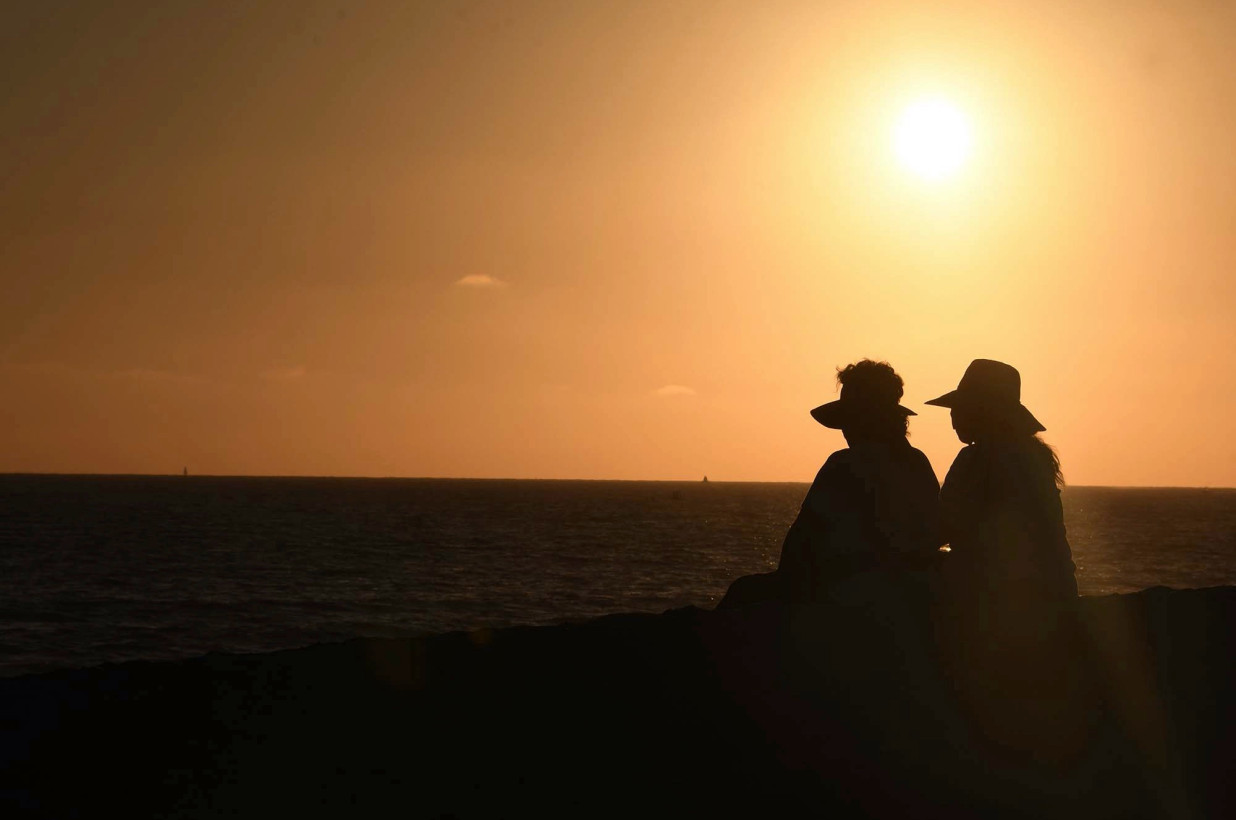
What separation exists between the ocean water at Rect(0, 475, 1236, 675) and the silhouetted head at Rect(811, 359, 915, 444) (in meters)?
19.9

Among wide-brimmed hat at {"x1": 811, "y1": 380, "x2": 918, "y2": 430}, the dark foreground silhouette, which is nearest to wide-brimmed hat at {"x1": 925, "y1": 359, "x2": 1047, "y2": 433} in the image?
wide-brimmed hat at {"x1": 811, "y1": 380, "x2": 918, "y2": 430}

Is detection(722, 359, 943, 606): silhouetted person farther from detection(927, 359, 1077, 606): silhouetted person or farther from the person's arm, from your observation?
detection(927, 359, 1077, 606): silhouetted person

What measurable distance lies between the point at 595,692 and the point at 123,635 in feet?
93.7

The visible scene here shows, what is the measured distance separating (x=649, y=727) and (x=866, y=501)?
1.83 m

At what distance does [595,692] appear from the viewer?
5715 millimetres

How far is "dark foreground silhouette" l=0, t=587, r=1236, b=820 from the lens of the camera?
4664mm

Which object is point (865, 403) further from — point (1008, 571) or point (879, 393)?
point (1008, 571)

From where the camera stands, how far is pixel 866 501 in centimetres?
638

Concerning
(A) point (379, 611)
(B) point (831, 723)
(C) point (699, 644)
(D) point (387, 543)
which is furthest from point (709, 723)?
(D) point (387, 543)

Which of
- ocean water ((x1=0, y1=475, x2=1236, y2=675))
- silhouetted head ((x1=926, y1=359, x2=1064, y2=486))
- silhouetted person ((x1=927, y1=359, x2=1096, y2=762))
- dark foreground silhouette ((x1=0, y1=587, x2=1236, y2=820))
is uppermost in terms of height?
silhouetted head ((x1=926, y1=359, x2=1064, y2=486))

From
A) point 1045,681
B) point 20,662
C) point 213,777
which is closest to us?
point 213,777

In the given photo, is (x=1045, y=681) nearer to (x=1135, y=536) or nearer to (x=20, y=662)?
(x=20, y=662)

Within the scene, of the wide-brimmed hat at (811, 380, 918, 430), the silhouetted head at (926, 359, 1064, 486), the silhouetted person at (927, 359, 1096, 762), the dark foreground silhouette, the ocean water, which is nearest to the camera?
the dark foreground silhouette

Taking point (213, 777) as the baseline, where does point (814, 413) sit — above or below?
above
